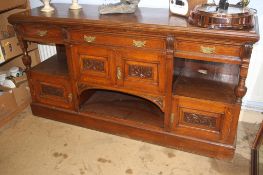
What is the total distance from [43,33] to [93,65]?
17.2 inches

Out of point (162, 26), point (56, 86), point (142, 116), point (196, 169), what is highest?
point (162, 26)

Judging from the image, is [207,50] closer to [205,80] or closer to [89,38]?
[205,80]

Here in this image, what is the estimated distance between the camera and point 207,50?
1.59 meters

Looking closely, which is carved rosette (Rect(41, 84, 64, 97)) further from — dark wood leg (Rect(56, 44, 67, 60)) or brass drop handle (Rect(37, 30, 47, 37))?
brass drop handle (Rect(37, 30, 47, 37))

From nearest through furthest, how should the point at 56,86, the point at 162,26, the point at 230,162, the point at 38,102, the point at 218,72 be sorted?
the point at 162,26 < the point at 230,162 < the point at 218,72 < the point at 56,86 < the point at 38,102

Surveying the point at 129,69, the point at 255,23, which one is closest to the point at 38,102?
the point at 129,69

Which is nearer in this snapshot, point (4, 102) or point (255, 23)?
point (255, 23)

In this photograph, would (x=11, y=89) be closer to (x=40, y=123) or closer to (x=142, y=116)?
(x=40, y=123)

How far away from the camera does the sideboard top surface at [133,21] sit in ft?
4.93

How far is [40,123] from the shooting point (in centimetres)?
233

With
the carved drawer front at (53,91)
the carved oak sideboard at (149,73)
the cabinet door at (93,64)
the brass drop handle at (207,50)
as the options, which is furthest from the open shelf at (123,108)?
the brass drop handle at (207,50)

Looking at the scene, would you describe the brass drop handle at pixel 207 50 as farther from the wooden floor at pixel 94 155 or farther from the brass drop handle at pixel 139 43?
the wooden floor at pixel 94 155

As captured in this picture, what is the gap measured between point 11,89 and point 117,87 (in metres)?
1.04

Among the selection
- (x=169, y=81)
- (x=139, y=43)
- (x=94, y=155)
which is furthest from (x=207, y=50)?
(x=94, y=155)
